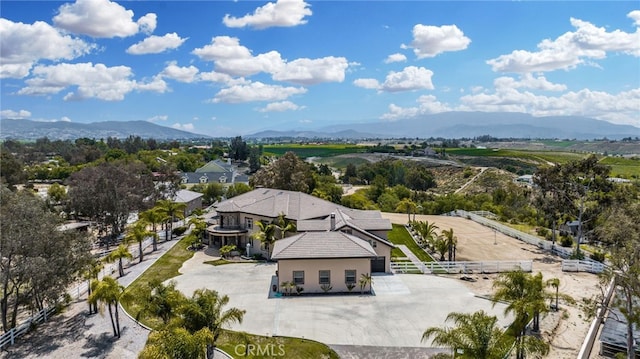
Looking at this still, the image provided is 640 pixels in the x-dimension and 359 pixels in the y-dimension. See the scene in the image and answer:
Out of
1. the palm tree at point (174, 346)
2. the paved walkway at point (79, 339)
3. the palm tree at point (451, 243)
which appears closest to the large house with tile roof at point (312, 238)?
the palm tree at point (451, 243)

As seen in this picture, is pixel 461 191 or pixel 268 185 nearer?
pixel 268 185

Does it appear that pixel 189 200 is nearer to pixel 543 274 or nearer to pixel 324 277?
pixel 324 277

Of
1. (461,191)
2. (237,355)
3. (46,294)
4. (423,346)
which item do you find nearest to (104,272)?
(46,294)

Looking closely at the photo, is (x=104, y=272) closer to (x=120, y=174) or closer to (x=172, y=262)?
(x=172, y=262)

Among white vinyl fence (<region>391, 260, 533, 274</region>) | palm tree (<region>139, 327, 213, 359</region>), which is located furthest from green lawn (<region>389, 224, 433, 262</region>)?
palm tree (<region>139, 327, 213, 359</region>)

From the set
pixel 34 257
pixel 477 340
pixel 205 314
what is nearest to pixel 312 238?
pixel 205 314

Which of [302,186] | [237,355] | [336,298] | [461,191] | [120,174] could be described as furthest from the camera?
[461,191]
